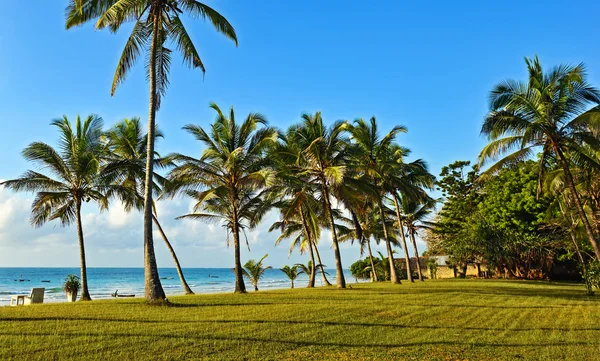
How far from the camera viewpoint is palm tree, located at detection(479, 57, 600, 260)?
13.6m

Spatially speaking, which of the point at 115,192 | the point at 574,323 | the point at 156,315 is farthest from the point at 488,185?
the point at 156,315

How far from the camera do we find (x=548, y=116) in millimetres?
13969

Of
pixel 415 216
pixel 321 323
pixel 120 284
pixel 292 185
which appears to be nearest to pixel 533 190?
pixel 415 216

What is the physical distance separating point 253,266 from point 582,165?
19377 millimetres

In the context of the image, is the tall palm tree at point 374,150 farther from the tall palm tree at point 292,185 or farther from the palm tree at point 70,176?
the palm tree at point 70,176

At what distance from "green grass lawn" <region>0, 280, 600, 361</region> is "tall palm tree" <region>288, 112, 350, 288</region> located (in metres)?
7.81

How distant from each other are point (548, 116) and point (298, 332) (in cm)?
1149

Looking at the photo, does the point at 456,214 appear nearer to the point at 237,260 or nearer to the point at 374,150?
the point at 374,150

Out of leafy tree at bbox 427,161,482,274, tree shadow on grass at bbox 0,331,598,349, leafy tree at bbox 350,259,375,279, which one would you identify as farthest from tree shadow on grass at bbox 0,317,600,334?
leafy tree at bbox 350,259,375,279

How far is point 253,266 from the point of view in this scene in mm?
27547

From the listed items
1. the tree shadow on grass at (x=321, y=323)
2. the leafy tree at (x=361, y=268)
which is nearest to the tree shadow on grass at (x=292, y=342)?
the tree shadow on grass at (x=321, y=323)

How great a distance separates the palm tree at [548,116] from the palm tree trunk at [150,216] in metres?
11.4

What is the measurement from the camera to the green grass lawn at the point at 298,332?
6.50 m

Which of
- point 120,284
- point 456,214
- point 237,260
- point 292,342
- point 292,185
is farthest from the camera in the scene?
point 120,284
